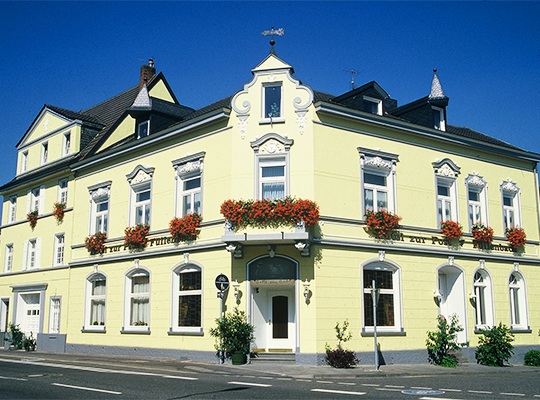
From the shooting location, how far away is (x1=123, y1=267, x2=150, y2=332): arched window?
23828mm

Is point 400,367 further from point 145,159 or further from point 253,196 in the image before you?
point 145,159

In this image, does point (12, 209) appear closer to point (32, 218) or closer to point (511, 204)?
point (32, 218)

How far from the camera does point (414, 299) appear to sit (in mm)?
21531

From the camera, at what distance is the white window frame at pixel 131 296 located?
77.6ft

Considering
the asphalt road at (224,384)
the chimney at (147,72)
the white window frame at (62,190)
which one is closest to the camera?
the asphalt road at (224,384)

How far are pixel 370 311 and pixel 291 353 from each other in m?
3.34

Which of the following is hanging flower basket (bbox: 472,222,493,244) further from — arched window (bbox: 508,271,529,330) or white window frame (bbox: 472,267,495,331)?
arched window (bbox: 508,271,529,330)

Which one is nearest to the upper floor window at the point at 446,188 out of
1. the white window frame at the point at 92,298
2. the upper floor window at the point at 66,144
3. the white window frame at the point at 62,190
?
the white window frame at the point at 92,298

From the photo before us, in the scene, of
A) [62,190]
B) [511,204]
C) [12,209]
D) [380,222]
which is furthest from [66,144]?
[511,204]

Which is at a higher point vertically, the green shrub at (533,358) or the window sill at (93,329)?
the window sill at (93,329)

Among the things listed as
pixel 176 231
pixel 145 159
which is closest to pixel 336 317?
pixel 176 231

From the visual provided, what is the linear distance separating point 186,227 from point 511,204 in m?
15.1

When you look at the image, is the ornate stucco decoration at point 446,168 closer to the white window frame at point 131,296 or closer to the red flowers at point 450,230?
the red flowers at point 450,230

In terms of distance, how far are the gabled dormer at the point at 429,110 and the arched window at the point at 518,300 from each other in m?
7.46
